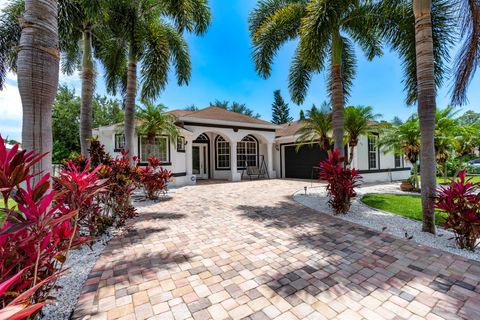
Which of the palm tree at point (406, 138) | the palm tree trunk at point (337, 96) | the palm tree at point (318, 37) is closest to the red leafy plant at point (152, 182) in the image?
the palm tree at point (318, 37)

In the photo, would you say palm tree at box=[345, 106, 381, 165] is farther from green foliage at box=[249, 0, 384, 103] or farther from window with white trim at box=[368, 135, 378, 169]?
window with white trim at box=[368, 135, 378, 169]

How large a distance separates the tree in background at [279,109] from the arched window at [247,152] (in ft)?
86.8

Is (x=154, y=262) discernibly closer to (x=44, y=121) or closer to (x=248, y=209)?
(x=44, y=121)

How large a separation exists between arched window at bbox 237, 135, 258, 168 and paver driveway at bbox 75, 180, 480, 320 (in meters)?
12.6

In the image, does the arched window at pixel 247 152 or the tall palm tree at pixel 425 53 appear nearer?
the tall palm tree at pixel 425 53

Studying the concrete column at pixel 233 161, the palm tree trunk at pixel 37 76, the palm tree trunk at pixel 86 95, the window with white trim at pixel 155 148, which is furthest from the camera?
the concrete column at pixel 233 161

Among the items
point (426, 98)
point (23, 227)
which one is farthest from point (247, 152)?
point (23, 227)

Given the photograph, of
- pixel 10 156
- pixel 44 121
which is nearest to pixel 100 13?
pixel 44 121

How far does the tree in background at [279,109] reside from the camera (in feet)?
143

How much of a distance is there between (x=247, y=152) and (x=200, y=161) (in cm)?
386

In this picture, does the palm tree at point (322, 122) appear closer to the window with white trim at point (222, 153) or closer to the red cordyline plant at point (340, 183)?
the red cordyline plant at point (340, 183)

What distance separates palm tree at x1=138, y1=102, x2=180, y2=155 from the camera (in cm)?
1107

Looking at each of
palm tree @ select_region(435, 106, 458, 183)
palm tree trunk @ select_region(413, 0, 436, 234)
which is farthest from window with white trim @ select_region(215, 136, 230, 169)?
palm tree trunk @ select_region(413, 0, 436, 234)

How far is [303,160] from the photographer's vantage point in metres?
16.7
